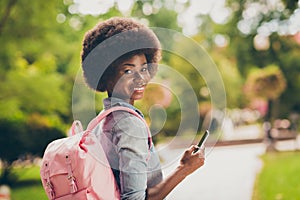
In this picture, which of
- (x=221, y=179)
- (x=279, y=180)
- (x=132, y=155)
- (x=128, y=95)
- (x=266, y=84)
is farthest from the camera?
(x=266, y=84)

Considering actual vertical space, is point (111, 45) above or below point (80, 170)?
above

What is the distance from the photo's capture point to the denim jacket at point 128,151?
128 cm

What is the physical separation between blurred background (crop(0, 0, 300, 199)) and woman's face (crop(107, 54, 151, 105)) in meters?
0.24

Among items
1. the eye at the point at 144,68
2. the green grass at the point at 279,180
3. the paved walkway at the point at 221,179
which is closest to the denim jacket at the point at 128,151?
the eye at the point at 144,68

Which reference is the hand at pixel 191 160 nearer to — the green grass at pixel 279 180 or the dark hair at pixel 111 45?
the dark hair at pixel 111 45

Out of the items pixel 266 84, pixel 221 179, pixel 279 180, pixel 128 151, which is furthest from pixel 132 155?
pixel 266 84

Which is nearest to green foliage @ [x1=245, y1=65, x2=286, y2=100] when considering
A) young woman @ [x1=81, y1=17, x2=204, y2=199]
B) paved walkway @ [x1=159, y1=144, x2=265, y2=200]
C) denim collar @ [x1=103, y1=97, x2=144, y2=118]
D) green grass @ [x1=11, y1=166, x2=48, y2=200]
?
paved walkway @ [x1=159, y1=144, x2=265, y2=200]

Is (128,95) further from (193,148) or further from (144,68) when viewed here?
(193,148)

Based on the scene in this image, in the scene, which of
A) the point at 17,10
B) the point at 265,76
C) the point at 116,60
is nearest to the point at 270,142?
the point at 265,76

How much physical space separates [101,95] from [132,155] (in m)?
8.38

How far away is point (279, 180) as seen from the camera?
7.29 m

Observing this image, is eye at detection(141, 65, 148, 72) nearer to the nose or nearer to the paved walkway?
the nose

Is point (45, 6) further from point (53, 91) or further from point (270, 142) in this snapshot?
point (270, 142)

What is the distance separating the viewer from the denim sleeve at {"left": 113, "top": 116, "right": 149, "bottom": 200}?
4.19 ft
